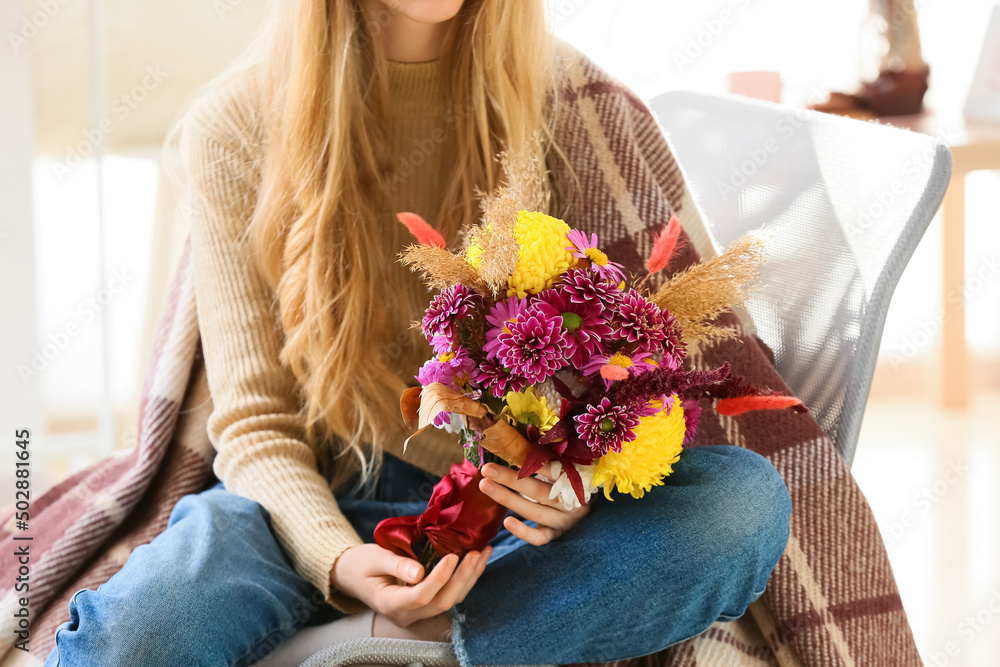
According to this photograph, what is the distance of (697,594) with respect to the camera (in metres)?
0.70

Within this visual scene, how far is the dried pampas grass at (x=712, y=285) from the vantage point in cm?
64

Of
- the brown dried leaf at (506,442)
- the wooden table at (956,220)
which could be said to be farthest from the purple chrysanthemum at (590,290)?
the wooden table at (956,220)

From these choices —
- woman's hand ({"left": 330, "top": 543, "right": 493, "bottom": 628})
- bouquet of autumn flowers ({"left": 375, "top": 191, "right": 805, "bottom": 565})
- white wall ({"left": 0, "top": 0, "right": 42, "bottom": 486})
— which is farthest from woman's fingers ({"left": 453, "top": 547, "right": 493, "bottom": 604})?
white wall ({"left": 0, "top": 0, "right": 42, "bottom": 486})

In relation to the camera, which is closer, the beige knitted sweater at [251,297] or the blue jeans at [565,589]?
the blue jeans at [565,589]

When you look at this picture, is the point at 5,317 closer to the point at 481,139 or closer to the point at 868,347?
the point at 481,139

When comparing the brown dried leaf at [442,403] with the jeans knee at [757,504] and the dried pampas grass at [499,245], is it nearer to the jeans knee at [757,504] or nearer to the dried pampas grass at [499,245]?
the dried pampas grass at [499,245]

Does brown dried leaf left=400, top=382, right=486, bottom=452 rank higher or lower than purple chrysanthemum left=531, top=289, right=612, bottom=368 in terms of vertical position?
lower

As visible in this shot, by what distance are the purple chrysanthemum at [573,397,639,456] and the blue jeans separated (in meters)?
0.15

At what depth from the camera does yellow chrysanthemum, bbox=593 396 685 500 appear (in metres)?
0.62

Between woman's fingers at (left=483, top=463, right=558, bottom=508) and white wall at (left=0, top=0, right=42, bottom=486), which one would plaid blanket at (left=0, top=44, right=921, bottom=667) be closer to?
woman's fingers at (left=483, top=463, right=558, bottom=508)

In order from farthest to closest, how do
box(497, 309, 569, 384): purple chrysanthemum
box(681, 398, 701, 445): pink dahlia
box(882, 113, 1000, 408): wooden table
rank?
box(882, 113, 1000, 408): wooden table < box(681, 398, 701, 445): pink dahlia < box(497, 309, 569, 384): purple chrysanthemum

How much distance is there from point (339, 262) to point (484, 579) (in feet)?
1.29

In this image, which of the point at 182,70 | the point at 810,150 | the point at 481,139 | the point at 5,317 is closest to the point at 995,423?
the point at 810,150

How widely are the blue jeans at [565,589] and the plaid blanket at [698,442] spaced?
0.33 ft
